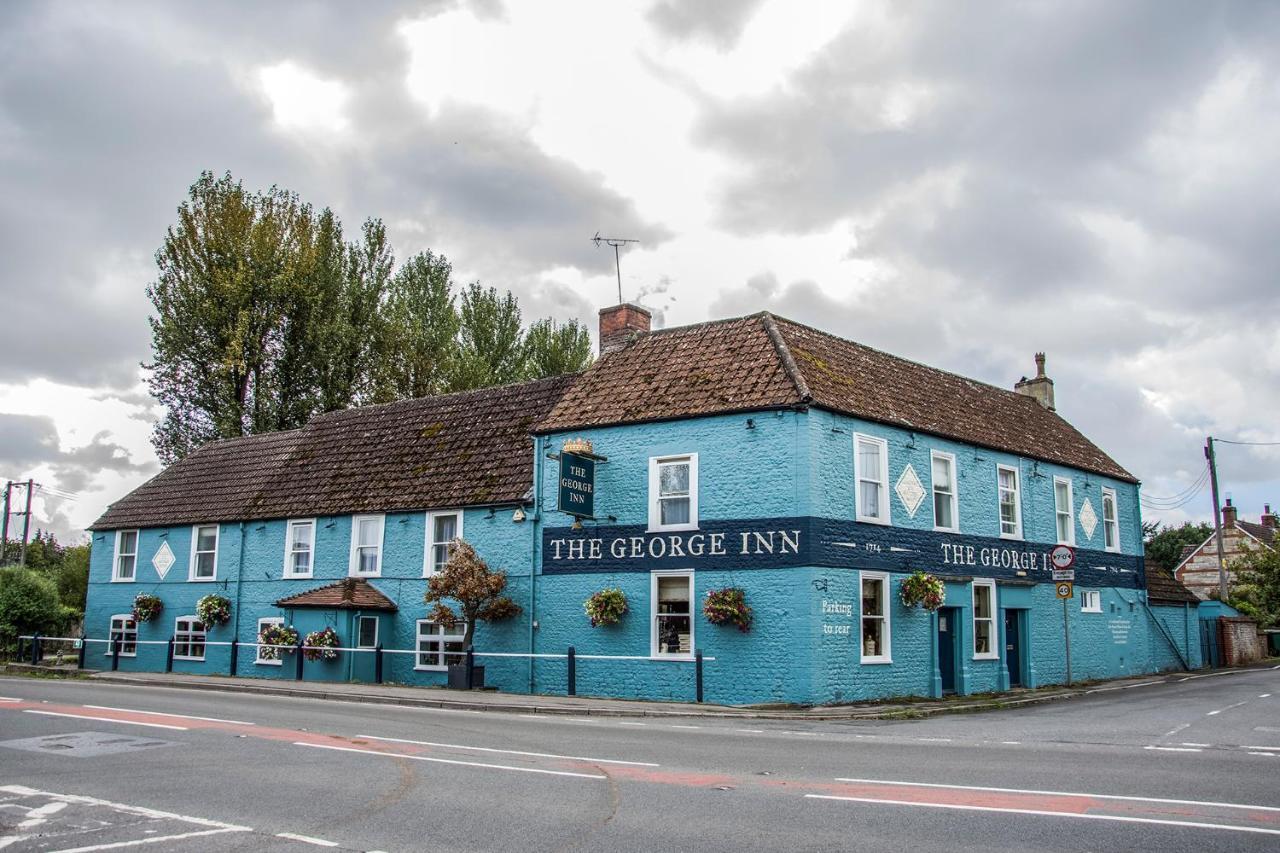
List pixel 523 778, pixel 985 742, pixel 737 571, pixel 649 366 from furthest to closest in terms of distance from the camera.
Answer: pixel 649 366
pixel 737 571
pixel 985 742
pixel 523 778

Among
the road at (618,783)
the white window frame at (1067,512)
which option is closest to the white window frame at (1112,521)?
the white window frame at (1067,512)

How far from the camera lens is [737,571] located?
2277 centimetres

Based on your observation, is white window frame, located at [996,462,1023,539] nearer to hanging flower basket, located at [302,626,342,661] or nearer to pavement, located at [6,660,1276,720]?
pavement, located at [6,660,1276,720]

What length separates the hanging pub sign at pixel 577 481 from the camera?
23766 mm

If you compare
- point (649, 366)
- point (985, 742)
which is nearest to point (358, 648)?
point (649, 366)

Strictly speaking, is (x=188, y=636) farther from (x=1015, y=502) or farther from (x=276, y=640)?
(x=1015, y=502)

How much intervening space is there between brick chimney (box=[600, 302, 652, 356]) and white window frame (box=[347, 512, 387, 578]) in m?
7.29

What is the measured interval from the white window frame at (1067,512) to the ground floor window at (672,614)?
12224 millimetres

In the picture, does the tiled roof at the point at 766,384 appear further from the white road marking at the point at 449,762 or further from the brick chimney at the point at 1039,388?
the white road marking at the point at 449,762

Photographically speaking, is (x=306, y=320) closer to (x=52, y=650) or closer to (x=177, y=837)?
(x=52, y=650)

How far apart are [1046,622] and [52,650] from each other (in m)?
33.7

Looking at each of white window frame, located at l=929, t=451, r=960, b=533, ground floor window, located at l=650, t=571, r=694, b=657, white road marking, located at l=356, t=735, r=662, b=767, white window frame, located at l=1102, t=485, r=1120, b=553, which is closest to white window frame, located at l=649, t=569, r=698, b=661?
ground floor window, located at l=650, t=571, r=694, b=657

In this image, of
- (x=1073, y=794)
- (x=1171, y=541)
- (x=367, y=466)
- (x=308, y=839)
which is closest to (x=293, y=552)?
(x=367, y=466)

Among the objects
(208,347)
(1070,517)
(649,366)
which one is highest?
(208,347)
